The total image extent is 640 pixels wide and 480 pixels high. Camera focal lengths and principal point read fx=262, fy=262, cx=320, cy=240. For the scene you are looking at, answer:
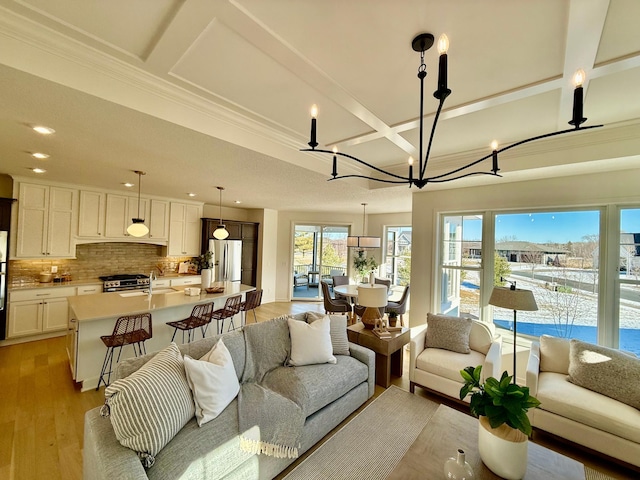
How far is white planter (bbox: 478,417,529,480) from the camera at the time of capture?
141 centimetres

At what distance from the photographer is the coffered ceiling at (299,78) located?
1.36m

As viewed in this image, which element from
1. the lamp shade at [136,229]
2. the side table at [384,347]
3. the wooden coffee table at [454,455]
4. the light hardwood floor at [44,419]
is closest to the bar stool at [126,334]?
the light hardwood floor at [44,419]

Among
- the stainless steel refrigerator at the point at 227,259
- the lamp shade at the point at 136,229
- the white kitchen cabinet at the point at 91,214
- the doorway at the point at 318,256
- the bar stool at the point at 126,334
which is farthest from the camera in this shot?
the doorway at the point at 318,256

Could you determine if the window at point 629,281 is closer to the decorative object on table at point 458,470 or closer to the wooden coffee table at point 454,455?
the wooden coffee table at point 454,455

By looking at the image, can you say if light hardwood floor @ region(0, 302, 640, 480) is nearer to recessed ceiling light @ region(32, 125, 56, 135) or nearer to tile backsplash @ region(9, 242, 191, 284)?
tile backsplash @ region(9, 242, 191, 284)

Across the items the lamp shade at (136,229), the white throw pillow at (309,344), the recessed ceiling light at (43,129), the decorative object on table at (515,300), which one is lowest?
the white throw pillow at (309,344)

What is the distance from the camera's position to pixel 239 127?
2.46m

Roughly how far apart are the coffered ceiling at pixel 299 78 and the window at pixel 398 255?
425 cm

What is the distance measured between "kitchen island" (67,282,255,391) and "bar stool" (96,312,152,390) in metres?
0.08

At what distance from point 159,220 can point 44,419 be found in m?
3.97

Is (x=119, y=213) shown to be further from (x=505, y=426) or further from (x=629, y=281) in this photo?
(x=629, y=281)

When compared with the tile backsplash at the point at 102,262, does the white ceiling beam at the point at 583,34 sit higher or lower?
higher

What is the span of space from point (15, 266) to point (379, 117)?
5.99 meters

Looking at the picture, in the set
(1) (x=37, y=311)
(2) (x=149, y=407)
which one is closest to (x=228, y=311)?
(2) (x=149, y=407)
